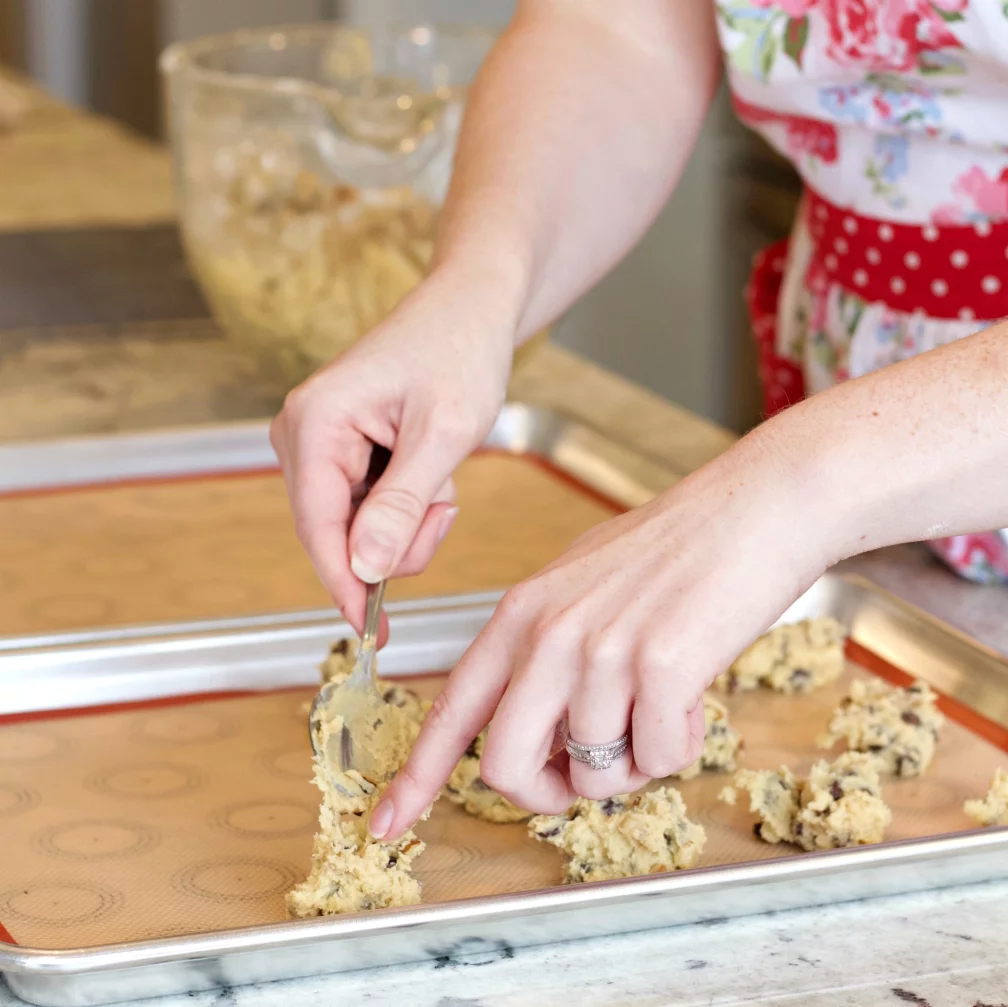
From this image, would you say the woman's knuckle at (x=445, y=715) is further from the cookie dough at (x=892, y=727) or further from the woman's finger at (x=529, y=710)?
the cookie dough at (x=892, y=727)

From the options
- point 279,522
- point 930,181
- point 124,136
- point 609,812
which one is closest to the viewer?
point 609,812

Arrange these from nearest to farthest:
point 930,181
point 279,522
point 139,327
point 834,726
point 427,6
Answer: point 834,726
point 930,181
point 279,522
point 139,327
point 427,6

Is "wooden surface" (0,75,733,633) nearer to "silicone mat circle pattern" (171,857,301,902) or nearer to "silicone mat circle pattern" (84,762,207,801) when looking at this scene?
"silicone mat circle pattern" (84,762,207,801)

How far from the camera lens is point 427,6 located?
11.2 feet

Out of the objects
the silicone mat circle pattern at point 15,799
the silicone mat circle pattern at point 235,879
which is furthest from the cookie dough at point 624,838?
the silicone mat circle pattern at point 15,799

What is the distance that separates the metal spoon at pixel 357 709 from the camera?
2.48ft

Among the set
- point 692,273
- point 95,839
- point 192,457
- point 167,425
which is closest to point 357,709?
point 95,839

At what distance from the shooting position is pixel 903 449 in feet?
2.06

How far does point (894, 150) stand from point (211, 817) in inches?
22.8

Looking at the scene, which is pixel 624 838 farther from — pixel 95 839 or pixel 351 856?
pixel 95 839

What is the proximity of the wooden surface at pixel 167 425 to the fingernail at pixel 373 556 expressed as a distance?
1.05ft

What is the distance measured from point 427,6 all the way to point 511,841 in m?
2.95

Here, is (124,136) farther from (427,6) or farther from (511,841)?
(511,841)

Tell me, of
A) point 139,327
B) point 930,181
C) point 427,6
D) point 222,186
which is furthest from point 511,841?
point 427,6
